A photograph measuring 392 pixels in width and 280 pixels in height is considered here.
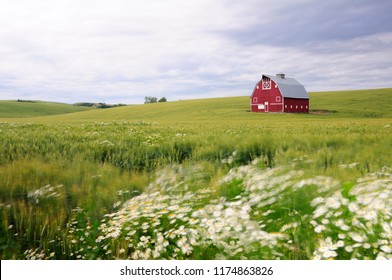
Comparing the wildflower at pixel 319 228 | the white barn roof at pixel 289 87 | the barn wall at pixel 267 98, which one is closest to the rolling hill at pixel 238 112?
the barn wall at pixel 267 98

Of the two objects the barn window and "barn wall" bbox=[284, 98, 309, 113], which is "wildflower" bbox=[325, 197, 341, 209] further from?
the barn window

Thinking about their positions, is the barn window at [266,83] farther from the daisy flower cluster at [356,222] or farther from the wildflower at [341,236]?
the wildflower at [341,236]

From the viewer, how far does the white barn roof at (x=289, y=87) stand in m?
72.1

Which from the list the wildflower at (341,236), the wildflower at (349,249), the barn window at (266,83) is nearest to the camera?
the wildflower at (349,249)

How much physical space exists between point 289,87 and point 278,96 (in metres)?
4.66

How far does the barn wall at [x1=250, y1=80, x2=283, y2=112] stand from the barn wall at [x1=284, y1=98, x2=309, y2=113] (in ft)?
4.83

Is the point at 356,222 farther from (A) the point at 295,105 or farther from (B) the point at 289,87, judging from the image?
(B) the point at 289,87

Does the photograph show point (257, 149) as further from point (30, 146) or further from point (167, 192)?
point (30, 146)

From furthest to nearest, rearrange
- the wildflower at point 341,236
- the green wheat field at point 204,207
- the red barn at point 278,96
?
1. the red barn at point 278,96
2. the green wheat field at point 204,207
3. the wildflower at point 341,236

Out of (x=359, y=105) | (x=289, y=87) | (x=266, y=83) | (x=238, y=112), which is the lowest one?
(x=238, y=112)

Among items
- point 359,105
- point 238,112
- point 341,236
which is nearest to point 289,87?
point 359,105

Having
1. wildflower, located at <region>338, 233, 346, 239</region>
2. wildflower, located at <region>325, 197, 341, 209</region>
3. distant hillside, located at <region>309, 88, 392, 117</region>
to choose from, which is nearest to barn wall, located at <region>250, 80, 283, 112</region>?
distant hillside, located at <region>309, 88, 392, 117</region>

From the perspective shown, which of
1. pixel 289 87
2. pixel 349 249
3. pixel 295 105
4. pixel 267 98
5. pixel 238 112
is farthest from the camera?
pixel 289 87

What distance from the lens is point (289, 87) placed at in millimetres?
74312
